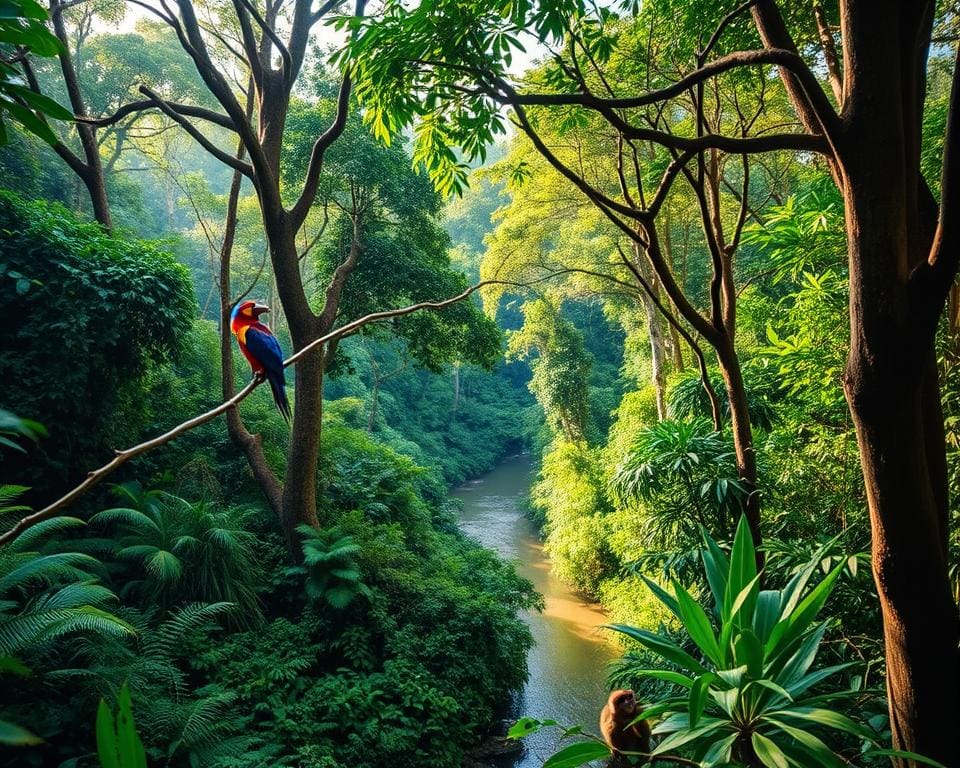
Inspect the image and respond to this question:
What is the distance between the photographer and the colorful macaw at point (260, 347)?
2520mm

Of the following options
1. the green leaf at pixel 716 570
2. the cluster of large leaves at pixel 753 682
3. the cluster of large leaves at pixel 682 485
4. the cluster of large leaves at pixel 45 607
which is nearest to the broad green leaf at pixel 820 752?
the cluster of large leaves at pixel 753 682

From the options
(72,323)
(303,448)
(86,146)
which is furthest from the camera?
(86,146)

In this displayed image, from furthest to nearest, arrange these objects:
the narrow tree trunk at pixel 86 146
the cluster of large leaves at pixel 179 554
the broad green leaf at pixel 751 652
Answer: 1. the narrow tree trunk at pixel 86 146
2. the cluster of large leaves at pixel 179 554
3. the broad green leaf at pixel 751 652

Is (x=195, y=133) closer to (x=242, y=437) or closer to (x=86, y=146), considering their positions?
(x=86, y=146)

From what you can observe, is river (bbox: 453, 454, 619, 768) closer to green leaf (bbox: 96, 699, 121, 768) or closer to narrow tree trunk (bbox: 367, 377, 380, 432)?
green leaf (bbox: 96, 699, 121, 768)

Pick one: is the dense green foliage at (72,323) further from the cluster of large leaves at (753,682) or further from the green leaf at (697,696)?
the green leaf at (697,696)

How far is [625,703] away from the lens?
255 cm

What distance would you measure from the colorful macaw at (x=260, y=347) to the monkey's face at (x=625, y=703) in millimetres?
1981

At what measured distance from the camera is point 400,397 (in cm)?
1803

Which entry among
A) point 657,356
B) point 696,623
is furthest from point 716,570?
point 657,356

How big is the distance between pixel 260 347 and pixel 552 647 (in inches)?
251

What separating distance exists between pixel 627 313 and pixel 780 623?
10568 millimetres

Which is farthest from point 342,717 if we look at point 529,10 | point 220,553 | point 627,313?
point 627,313

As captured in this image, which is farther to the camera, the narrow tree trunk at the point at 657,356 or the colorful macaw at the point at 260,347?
the narrow tree trunk at the point at 657,356
